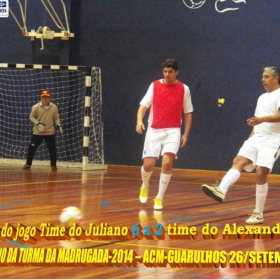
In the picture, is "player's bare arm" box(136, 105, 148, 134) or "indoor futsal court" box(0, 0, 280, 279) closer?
"player's bare arm" box(136, 105, 148, 134)

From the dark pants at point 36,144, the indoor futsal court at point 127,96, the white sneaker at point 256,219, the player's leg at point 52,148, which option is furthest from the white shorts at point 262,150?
the dark pants at point 36,144

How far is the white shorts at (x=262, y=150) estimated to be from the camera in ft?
23.6

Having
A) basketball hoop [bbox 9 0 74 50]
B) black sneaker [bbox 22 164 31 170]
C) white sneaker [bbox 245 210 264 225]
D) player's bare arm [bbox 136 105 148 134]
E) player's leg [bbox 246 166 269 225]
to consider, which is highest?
basketball hoop [bbox 9 0 74 50]

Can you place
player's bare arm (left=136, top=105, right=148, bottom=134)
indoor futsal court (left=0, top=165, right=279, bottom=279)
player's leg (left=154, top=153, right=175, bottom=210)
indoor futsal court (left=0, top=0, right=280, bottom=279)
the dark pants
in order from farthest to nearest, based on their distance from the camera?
the dark pants, indoor futsal court (left=0, top=0, right=280, bottom=279), player's leg (left=154, top=153, right=175, bottom=210), player's bare arm (left=136, top=105, right=148, bottom=134), indoor futsal court (left=0, top=165, right=279, bottom=279)

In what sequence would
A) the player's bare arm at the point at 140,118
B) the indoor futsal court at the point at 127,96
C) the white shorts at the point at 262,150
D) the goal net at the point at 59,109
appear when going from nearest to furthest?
the white shorts at the point at 262,150 < the player's bare arm at the point at 140,118 < the indoor futsal court at the point at 127,96 < the goal net at the point at 59,109

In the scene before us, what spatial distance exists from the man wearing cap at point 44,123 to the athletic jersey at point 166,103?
6339 mm

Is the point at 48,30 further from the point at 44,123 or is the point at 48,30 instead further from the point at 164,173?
the point at 164,173

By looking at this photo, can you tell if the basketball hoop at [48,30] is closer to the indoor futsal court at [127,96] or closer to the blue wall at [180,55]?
the indoor futsal court at [127,96]

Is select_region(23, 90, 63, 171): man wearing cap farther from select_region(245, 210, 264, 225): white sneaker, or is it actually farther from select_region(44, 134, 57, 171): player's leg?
select_region(245, 210, 264, 225): white sneaker

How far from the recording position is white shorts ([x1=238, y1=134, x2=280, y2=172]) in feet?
23.6

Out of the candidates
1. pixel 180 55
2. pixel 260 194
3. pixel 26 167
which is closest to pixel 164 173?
pixel 260 194

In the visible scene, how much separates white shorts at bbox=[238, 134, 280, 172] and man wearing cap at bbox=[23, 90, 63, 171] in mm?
7810

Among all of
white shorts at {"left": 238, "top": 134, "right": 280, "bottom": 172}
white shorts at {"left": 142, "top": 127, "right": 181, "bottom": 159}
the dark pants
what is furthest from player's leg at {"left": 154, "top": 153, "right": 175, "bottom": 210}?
the dark pants

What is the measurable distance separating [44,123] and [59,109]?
56.0 inches
